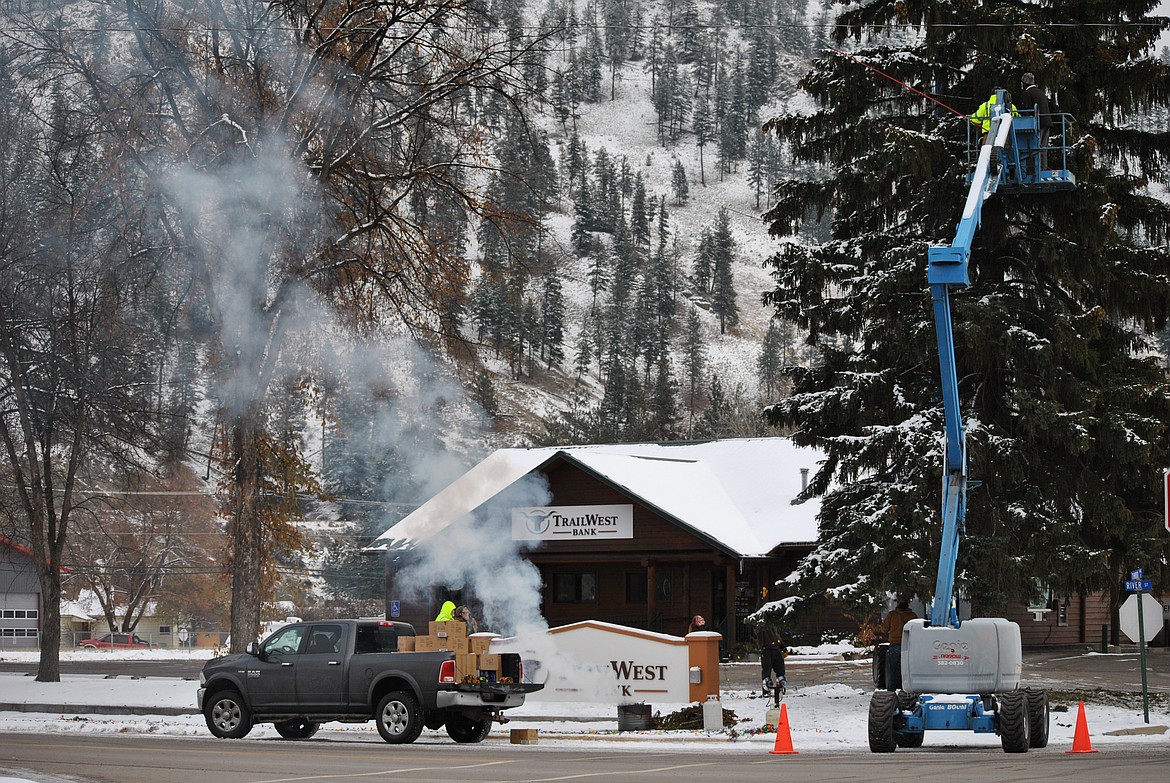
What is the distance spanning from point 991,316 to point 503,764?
11677 millimetres

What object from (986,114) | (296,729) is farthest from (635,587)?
(986,114)

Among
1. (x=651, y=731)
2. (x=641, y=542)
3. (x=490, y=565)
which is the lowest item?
(x=651, y=731)

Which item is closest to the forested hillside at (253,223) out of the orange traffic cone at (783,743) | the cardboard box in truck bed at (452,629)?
the cardboard box in truck bed at (452,629)

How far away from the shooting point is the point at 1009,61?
2389 cm

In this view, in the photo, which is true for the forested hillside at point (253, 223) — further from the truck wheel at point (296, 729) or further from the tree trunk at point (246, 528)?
the truck wheel at point (296, 729)

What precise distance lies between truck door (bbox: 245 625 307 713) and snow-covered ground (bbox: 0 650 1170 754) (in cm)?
137

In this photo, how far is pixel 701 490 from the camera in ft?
155

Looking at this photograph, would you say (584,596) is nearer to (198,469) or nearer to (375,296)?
(375,296)

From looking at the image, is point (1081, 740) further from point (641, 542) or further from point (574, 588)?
point (574, 588)

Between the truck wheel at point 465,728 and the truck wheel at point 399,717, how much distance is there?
2.74 feet

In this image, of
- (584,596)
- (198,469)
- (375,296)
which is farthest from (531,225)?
(198,469)

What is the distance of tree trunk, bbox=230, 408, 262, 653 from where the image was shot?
92.2 ft

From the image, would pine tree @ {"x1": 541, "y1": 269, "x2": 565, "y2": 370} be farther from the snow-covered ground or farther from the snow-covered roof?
the snow-covered ground

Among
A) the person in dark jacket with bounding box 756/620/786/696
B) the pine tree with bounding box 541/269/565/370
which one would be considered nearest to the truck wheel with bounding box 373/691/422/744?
the person in dark jacket with bounding box 756/620/786/696
